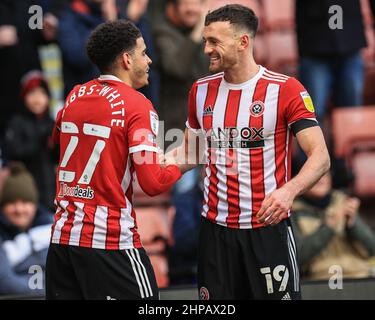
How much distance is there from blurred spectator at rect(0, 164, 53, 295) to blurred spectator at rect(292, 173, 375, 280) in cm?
190

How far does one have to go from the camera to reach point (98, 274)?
433 centimetres

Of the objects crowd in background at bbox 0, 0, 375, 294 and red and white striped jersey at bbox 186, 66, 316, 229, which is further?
crowd in background at bbox 0, 0, 375, 294

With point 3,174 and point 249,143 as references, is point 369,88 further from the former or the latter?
point 249,143

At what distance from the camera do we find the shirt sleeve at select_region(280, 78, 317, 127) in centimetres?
455

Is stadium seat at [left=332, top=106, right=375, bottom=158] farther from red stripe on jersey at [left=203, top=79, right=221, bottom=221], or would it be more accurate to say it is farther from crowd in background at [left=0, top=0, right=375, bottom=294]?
red stripe on jersey at [left=203, top=79, right=221, bottom=221]

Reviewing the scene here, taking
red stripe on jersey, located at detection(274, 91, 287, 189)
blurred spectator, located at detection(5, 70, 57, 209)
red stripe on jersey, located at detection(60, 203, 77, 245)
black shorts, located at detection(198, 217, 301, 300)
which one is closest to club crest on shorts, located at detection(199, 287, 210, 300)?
black shorts, located at detection(198, 217, 301, 300)

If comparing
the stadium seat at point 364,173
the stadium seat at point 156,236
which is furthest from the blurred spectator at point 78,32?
the stadium seat at point 364,173

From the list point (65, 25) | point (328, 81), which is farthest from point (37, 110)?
point (328, 81)

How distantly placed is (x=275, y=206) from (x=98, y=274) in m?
0.88

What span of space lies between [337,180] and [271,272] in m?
3.15

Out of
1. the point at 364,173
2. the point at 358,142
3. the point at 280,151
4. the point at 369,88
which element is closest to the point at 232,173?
the point at 280,151

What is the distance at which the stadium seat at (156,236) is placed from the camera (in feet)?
23.3

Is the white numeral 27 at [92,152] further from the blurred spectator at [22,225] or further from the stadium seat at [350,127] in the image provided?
the stadium seat at [350,127]

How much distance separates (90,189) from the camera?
14.3 ft
